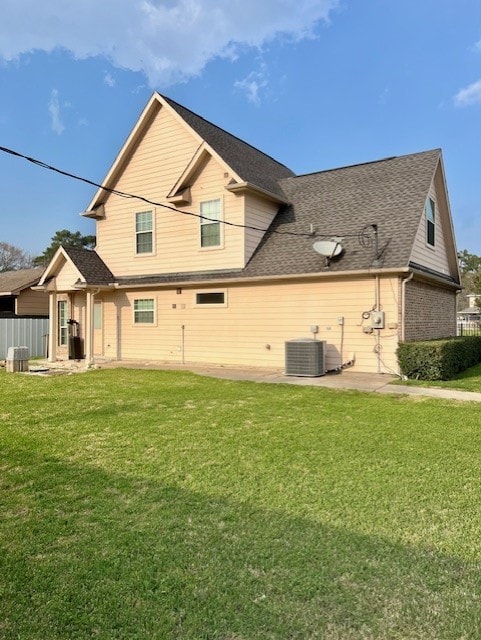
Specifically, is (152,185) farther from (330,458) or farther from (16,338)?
(330,458)

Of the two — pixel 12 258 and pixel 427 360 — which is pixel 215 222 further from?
pixel 12 258

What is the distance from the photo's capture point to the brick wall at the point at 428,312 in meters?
11.7

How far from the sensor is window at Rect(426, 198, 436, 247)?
13.2 metres

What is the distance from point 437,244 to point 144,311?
10.0 m

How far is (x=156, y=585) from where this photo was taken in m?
2.65

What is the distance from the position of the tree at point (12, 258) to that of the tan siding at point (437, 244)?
50.1m

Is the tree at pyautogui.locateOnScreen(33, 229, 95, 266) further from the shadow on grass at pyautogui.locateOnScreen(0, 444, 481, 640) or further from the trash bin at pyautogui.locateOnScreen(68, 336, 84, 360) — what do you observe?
the shadow on grass at pyautogui.locateOnScreen(0, 444, 481, 640)

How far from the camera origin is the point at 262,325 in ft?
43.0

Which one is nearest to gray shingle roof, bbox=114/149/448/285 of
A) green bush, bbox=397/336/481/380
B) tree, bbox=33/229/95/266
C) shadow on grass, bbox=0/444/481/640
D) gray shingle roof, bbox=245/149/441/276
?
gray shingle roof, bbox=245/149/441/276

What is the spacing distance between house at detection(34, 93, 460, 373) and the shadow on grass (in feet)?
28.2

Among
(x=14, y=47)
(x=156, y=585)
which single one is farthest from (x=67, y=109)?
(x=156, y=585)

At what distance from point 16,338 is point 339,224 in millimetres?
13915

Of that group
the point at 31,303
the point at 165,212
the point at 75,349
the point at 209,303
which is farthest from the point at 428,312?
the point at 31,303

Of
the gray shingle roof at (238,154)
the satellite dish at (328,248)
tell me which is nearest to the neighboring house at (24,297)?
the gray shingle roof at (238,154)
